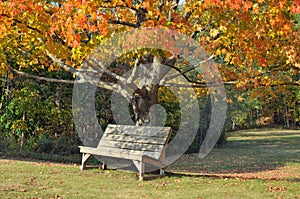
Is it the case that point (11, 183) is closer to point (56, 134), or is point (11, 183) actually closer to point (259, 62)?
point (259, 62)

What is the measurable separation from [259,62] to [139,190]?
3.63 metres

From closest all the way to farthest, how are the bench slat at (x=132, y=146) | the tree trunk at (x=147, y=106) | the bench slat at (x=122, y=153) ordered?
the bench slat at (x=122, y=153) → the bench slat at (x=132, y=146) → the tree trunk at (x=147, y=106)

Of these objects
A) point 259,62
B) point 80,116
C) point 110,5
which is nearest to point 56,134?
point 80,116

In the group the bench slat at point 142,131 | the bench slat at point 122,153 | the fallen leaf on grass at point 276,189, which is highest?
the bench slat at point 142,131

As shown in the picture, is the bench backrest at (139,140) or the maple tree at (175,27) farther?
the bench backrest at (139,140)

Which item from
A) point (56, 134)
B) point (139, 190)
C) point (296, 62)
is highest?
A: point (296, 62)

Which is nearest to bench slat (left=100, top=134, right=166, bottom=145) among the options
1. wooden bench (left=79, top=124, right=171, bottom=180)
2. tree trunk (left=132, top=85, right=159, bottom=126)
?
wooden bench (left=79, top=124, right=171, bottom=180)

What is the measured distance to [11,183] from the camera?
6.50 m

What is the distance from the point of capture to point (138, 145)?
812 cm

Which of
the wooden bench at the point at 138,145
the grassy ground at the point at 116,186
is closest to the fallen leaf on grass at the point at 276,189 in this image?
the grassy ground at the point at 116,186

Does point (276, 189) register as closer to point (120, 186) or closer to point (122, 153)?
point (120, 186)

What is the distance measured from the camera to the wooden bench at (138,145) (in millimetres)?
7461

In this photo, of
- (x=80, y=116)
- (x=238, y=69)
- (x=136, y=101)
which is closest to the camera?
(x=136, y=101)

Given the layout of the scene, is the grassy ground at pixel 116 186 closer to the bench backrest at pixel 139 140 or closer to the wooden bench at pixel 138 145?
the wooden bench at pixel 138 145
